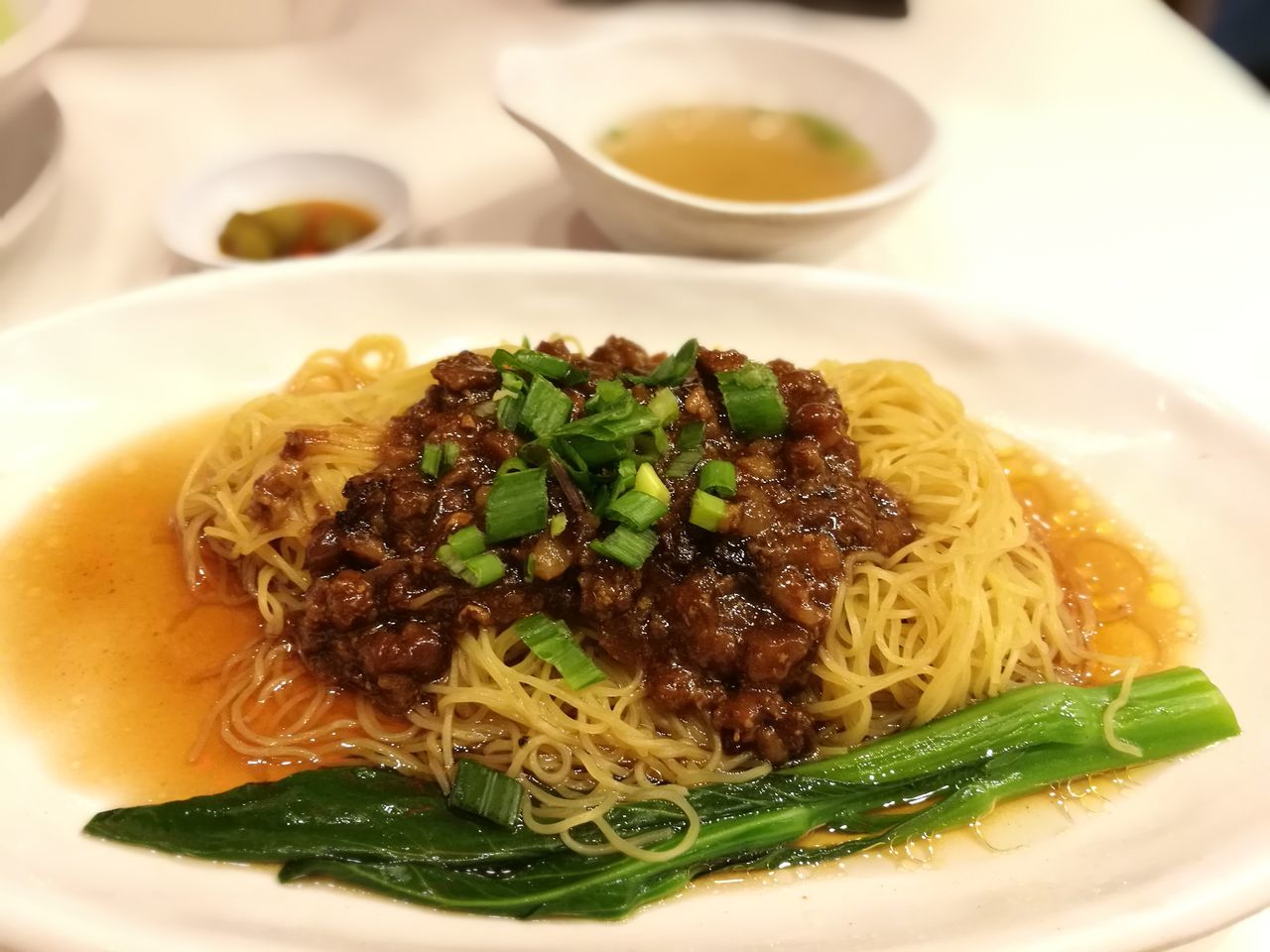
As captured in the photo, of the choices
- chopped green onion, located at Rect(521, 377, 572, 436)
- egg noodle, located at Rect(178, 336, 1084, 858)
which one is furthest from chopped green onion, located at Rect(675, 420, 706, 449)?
egg noodle, located at Rect(178, 336, 1084, 858)

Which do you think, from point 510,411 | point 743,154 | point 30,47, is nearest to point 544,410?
point 510,411

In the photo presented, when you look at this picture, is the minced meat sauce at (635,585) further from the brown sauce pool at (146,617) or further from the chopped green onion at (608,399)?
the brown sauce pool at (146,617)

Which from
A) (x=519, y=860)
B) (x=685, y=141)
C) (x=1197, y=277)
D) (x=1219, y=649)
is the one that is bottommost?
(x=519, y=860)

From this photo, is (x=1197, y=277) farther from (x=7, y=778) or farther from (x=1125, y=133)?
(x=7, y=778)

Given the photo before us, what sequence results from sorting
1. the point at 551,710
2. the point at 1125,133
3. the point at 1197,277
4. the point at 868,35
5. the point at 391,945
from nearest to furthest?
the point at 391,945, the point at 551,710, the point at 1197,277, the point at 1125,133, the point at 868,35

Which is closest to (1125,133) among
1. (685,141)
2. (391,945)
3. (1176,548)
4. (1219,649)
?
(685,141)

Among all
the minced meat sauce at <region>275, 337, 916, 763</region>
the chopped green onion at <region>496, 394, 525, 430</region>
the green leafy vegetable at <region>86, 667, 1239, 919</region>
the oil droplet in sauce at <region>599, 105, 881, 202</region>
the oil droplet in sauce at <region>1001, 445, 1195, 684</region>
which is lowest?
the green leafy vegetable at <region>86, 667, 1239, 919</region>

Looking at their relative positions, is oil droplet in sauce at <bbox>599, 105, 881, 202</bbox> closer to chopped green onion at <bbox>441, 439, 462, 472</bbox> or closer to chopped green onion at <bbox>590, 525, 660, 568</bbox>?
chopped green onion at <bbox>441, 439, 462, 472</bbox>

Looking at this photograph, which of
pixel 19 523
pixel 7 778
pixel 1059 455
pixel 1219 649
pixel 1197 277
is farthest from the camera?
pixel 1197 277
